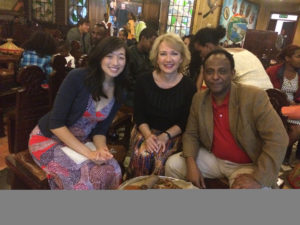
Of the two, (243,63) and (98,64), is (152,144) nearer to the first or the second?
(98,64)

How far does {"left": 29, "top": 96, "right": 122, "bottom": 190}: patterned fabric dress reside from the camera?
1.49 meters

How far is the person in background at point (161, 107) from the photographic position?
1.91 metres

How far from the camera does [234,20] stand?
30.1 feet

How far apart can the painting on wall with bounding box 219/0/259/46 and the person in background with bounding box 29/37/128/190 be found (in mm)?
7384

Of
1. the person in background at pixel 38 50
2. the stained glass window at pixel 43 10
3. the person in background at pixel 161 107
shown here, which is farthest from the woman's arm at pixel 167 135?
the stained glass window at pixel 43 10

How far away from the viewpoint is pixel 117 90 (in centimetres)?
173

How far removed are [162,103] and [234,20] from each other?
8398 mm

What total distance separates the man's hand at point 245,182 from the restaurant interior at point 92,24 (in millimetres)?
200

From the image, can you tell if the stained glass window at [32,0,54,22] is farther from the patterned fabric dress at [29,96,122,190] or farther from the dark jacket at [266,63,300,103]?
the patterned fabric dress at [29,96,122,190]

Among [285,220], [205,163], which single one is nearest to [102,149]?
[205,163]

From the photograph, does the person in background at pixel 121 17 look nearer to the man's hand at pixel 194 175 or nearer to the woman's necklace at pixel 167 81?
the woman's necklace at pixel 167 81

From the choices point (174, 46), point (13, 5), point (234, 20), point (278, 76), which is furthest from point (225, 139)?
point (13, 5)

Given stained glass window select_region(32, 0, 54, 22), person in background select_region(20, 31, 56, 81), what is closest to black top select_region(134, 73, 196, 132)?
person in background select_region(20, 31, 56, 81)

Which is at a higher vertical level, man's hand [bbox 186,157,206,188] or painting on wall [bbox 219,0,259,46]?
painting on wall [bbox 219,0,259,46]
